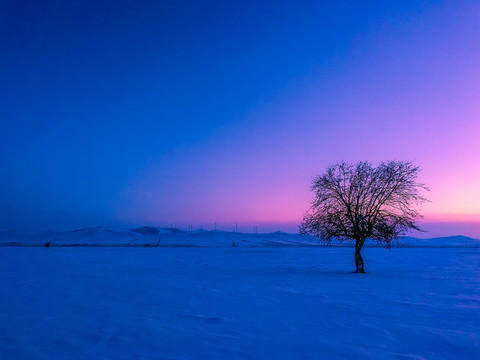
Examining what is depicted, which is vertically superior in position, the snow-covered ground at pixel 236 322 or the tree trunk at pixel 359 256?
the tree trunk at pixel 359 256

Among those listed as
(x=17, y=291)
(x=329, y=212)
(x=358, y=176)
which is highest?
(x=358, y=176)

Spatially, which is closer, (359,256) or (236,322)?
(236,322)

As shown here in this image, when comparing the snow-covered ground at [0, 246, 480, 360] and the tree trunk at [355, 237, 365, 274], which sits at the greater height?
the tree trunk at [355, 237, 365, 274]

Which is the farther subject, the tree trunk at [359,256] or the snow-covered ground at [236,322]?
the tree trunk at [359,256]

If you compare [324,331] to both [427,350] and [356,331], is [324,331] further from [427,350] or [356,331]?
[427,350]

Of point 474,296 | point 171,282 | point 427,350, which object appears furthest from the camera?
point 171,282

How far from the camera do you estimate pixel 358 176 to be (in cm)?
Answer: 2314

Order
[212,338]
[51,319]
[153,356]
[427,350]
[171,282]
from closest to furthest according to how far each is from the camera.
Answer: [153,356] → [427,350] → [212,338] → [51,319] → [171,282]

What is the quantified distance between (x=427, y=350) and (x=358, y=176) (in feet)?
58.4

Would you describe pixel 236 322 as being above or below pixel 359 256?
below

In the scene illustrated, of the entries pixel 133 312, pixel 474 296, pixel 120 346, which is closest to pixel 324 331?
pixel 120 346

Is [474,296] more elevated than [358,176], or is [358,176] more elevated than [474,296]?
[358,176]

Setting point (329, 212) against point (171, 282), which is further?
point (329, 212)

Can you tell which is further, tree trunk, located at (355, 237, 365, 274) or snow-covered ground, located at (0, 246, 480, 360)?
tree trunk, located at (355, 237, 365, 274)
